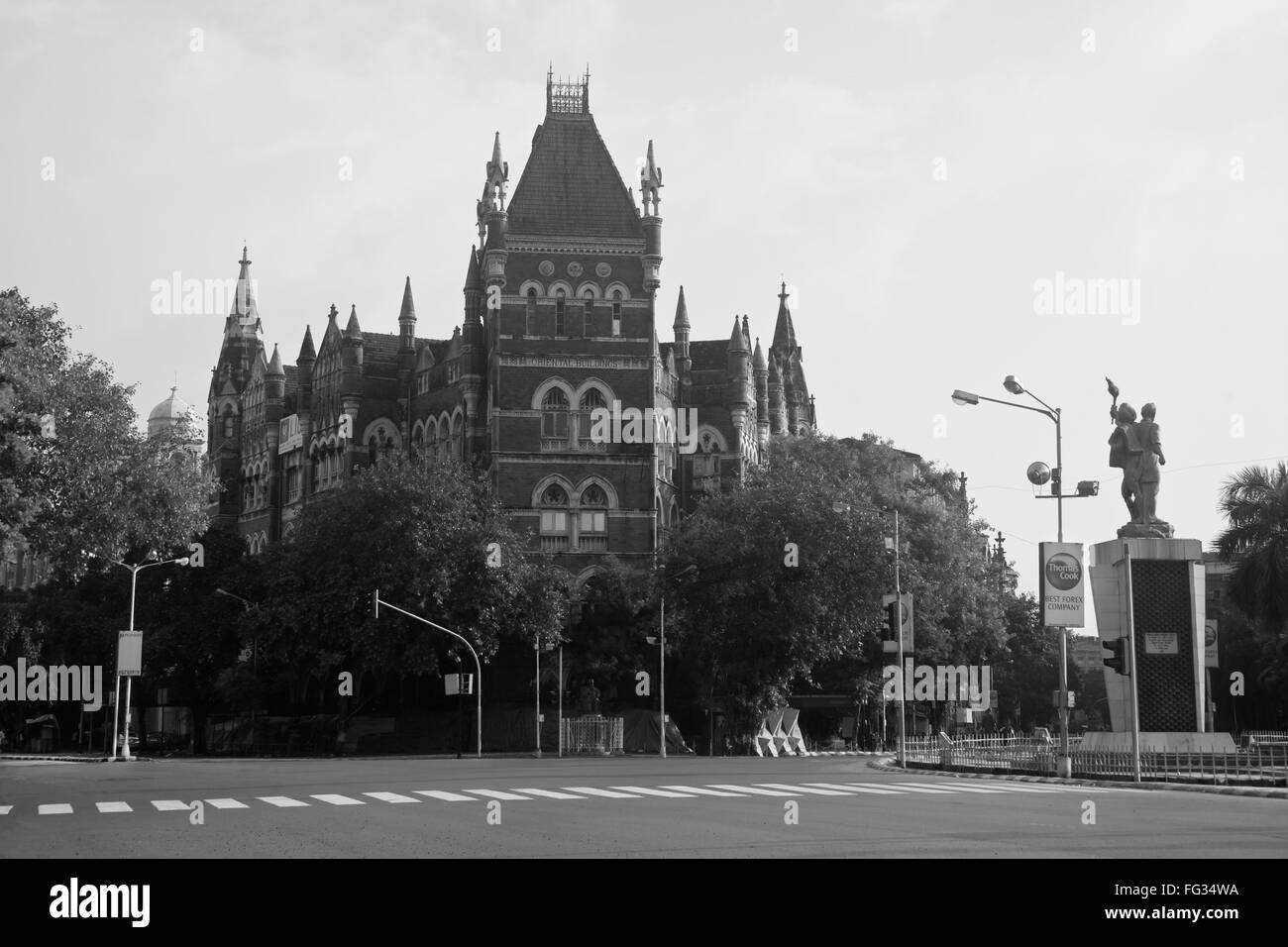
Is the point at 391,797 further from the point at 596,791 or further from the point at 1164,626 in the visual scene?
the point at 1164,626

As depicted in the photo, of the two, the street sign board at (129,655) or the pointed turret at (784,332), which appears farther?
the pointed turret at (784,332)

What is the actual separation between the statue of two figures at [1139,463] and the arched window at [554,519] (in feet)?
130

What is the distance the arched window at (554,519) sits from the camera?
243 feet

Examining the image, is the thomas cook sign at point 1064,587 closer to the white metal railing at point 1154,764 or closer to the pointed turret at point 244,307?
the white metal railing at point 1154,764

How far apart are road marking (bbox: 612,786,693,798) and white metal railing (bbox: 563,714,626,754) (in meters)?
34.0

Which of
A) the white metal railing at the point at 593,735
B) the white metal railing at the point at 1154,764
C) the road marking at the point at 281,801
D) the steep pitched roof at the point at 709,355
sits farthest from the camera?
the steep pitched roof at the point at 709,355

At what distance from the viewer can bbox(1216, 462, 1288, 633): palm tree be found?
46.8m

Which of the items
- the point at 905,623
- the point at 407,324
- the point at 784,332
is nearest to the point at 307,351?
the point at 407,324

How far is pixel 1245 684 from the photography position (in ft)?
272

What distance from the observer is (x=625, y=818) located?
66.8ft

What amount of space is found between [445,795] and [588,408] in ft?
167

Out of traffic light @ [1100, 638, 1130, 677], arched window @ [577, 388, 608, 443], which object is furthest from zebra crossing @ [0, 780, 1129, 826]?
arched window @ [577, 388, 608, 443]

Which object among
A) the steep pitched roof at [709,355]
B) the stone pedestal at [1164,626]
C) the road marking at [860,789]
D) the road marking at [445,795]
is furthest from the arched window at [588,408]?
the road marking at [445,795]

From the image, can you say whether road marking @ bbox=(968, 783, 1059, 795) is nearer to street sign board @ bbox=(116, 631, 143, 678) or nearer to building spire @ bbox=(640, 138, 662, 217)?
street sign board @ bbox=(116, 631, 143, 678)
